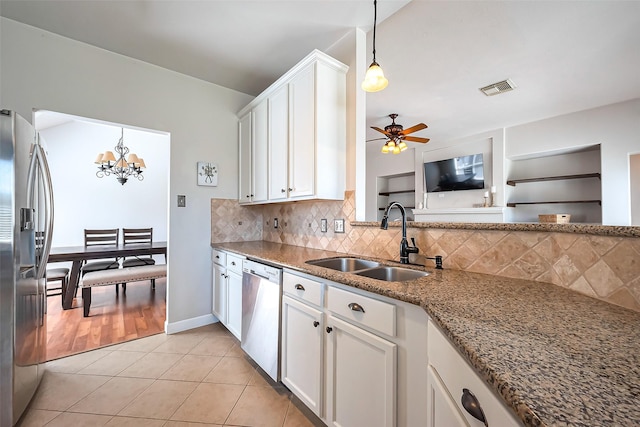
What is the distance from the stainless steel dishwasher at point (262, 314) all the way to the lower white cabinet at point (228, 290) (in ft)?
0.63

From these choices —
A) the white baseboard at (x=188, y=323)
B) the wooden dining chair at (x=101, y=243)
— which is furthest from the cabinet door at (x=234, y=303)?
the wooden dining chair at (x=101, y=243)

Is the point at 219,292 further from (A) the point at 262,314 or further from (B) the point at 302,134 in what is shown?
(B) the point at 302,134

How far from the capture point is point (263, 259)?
1792 mm

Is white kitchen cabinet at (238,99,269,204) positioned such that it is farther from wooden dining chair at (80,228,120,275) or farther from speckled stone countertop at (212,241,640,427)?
wooden dining chair at (80,228,120,275)

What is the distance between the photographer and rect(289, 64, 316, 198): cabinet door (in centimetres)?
194

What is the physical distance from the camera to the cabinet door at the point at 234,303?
217cm

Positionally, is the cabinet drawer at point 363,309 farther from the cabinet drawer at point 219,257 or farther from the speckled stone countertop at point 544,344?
the cabinet drawer at point 219,257

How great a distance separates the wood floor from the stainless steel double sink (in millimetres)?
2023

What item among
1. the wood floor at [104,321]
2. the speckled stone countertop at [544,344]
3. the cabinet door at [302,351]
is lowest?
the wood floor at [104,321]

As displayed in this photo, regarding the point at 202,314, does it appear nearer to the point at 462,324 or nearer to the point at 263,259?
the point at 263,259

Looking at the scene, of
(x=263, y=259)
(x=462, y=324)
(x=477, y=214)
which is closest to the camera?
(x=462, y=324)

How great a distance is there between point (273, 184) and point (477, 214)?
11.5 feet

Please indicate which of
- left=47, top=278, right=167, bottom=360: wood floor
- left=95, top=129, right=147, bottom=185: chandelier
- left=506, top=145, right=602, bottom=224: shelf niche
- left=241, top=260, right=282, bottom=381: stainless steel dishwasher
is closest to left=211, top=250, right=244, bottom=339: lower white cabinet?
left=241, top=260, right=282, bottom=381: stainless steel dishwasher

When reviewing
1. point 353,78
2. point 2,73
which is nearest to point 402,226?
point 353,78
